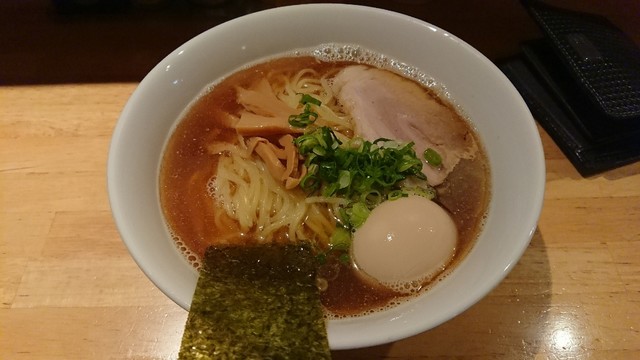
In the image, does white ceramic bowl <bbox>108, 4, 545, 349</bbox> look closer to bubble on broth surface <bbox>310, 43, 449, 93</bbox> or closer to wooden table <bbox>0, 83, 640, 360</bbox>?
bubble on broth surface <bbox>310, 43, 449, 93</bbox>

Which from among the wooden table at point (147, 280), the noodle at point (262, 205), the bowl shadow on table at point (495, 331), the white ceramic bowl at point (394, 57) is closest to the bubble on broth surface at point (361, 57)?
the white ceramic bowl at point (394, 57)

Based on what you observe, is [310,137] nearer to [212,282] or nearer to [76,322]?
[212,282]

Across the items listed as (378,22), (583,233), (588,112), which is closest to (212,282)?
(378,22)

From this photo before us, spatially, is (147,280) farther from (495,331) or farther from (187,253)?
(495,331)

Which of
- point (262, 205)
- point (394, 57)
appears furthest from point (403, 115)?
point (262, 205)

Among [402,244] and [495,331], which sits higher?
[402,244]

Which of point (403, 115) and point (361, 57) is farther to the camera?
point (361, 57)

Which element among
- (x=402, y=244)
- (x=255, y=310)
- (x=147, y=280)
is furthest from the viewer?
(x=147, y=280)

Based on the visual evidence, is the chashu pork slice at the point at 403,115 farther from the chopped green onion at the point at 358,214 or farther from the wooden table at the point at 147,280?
the wooden table at the point at 147,280
